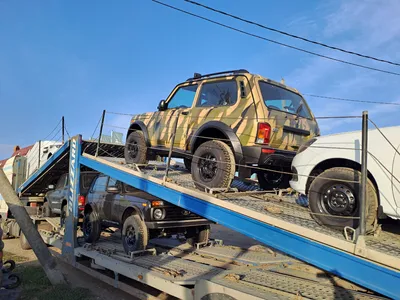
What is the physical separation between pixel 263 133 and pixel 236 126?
1.31ft

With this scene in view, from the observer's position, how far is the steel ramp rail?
2840 mm

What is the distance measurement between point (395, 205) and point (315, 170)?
1.00m

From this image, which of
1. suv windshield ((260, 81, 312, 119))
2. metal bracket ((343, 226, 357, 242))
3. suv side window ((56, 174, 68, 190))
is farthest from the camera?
suv side window ((56, 174, 68, 190))

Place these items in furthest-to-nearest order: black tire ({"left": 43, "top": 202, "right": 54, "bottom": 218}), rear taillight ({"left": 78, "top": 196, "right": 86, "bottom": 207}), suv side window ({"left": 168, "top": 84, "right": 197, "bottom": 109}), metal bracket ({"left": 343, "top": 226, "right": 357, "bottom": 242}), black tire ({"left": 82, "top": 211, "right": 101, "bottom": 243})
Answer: black tire ({"left": 43, "top": 202, "right": 54, "bottom": 218})
rear taillight ({"left": 78, "top": 196, "right": 86, "bottom": 207})
black tire ({"left": 82, "top": 211, "right": 101, "bottom": 243})
suv side window ({"left": 168, "top": 84, "right": 197, "bottom": 109})
metal bracket ({"left": 343, "top": 226, "right": 357, "bottom": 242})

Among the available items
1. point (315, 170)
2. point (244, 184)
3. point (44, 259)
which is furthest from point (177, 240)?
point (315, 170)

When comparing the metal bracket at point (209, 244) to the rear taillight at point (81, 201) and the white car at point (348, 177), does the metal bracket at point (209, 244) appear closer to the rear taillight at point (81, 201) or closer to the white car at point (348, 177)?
the rear taillight at point (81, 201)

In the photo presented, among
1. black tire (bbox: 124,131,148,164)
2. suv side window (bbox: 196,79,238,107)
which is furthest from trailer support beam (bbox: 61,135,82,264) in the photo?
suv side window (bbox: 196,79,238,107)

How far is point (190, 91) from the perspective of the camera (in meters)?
6.05

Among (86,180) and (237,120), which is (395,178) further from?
(86,180)

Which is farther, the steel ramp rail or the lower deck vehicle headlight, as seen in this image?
the lower deck vehicle headlight

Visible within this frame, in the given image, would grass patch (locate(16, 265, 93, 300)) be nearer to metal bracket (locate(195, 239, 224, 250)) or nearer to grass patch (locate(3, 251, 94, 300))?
grass patch (locate(3, 251, 94, 300))

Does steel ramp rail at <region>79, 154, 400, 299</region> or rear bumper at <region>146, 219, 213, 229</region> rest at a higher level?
steel ramp rail at <region>79, 154, 400, 299</region>

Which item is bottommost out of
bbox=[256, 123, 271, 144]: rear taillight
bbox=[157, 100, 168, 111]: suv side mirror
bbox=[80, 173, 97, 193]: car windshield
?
bbox=[80, 173, 97, 193]: car windshield

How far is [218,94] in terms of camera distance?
544 cm
